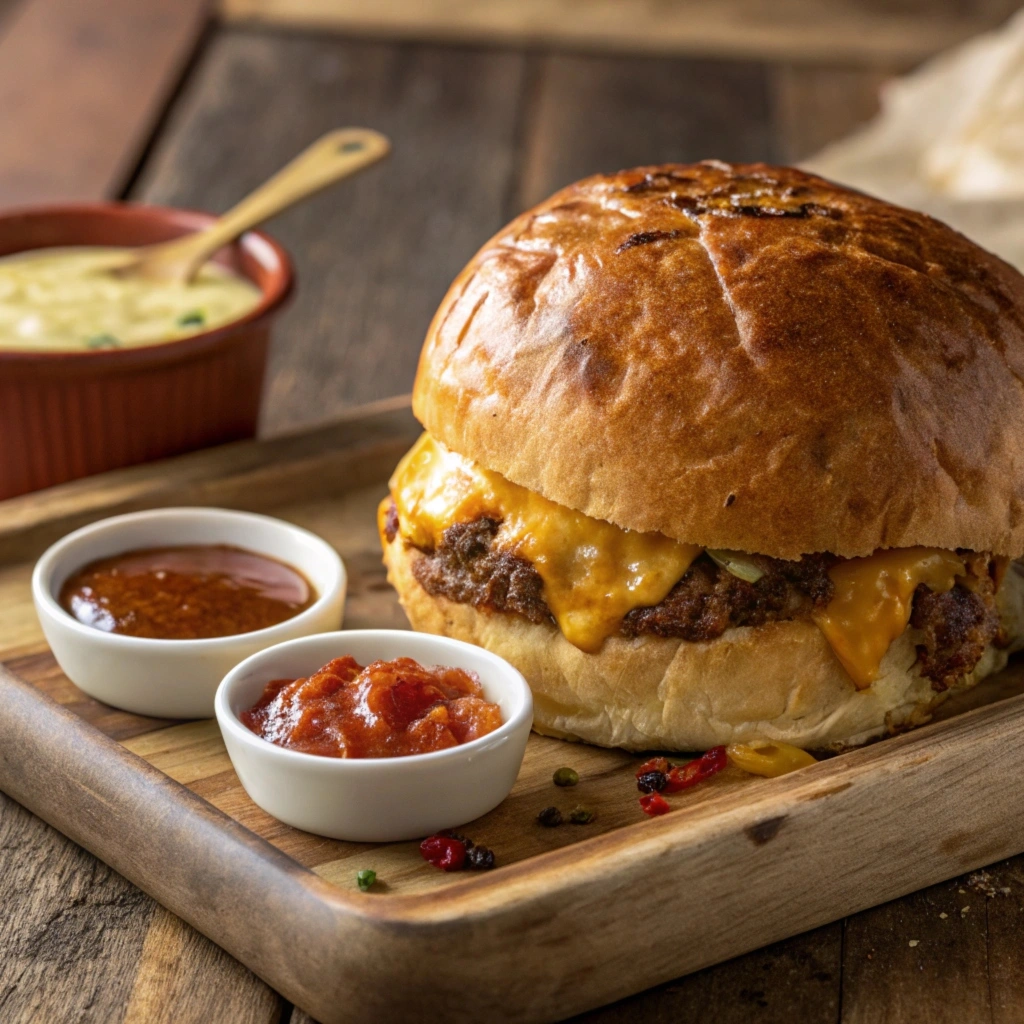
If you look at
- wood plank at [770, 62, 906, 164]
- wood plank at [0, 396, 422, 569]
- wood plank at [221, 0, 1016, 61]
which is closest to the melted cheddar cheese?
wood plank at [0, 396, 422, 569]

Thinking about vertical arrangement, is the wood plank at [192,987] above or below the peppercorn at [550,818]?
below

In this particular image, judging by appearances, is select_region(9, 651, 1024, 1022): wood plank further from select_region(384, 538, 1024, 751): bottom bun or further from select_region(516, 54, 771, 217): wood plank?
select_region(516, 54, 771, 217): wood plank

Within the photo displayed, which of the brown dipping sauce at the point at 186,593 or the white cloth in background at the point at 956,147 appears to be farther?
the white cloth in background at the point at 956,147

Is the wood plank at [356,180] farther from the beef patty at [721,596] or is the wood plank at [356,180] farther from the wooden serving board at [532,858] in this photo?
the wooden serving board at [532,858]

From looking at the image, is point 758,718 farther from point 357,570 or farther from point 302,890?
point 357,570

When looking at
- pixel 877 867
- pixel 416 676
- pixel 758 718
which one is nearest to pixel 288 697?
pixel 416 676

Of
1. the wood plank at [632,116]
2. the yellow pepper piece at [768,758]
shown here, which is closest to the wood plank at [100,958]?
the yellow pepper piece at [768,758]
